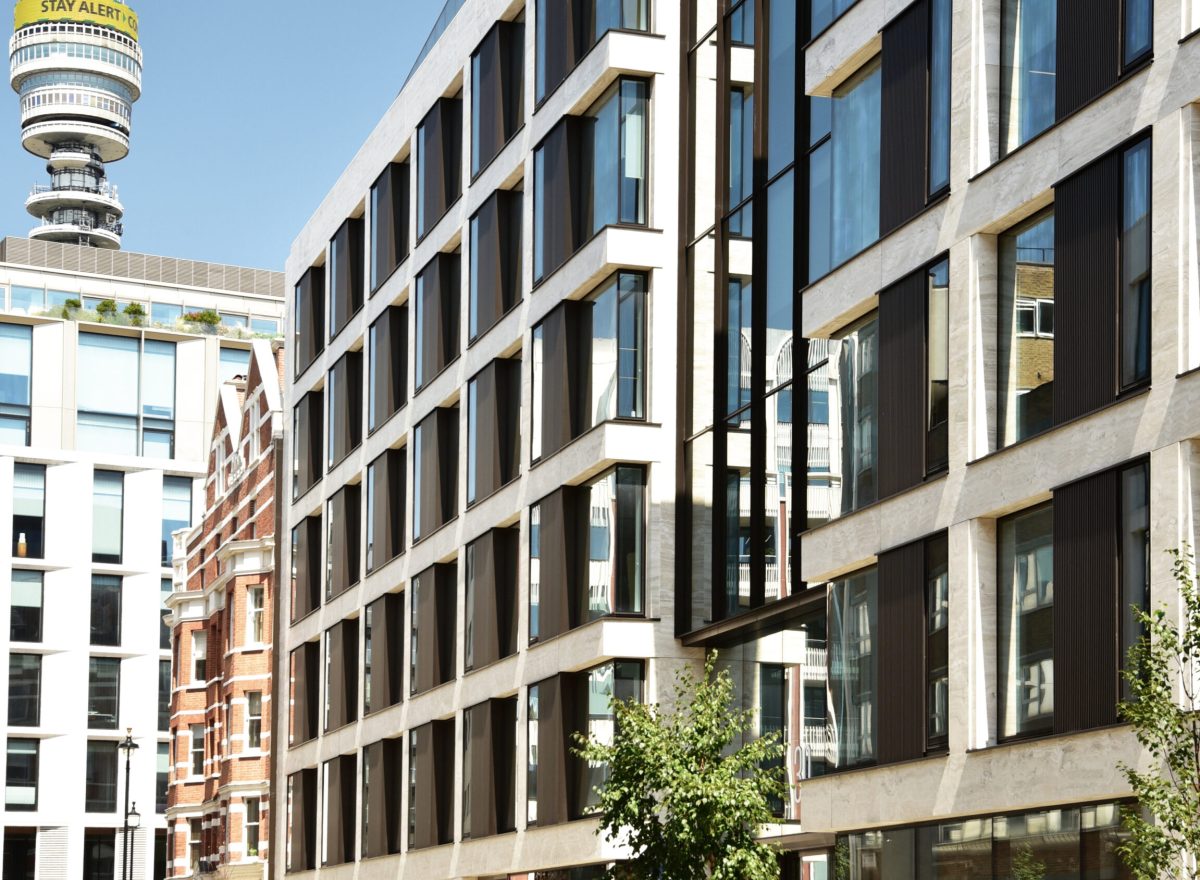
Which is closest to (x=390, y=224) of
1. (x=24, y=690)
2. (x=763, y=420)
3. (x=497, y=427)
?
(x=497, y=427)

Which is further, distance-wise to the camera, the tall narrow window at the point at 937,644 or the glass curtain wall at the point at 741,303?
the glass curtain wall at the point at 741,303

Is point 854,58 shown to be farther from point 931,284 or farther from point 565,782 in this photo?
point 565,782

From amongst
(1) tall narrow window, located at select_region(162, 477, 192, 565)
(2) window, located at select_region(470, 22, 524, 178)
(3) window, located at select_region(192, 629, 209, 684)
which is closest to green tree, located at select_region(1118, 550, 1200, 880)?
(2) window, located at select_region(470, 22, 524, 178)

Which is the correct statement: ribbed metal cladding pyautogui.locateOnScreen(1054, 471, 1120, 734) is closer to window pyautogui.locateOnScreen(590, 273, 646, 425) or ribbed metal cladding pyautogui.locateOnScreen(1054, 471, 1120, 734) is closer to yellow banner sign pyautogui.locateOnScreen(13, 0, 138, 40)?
window pyautogui.locateOnScreen(590, 273, 646, 425)

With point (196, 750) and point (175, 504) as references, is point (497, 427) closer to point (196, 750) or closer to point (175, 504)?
point (196, 750)

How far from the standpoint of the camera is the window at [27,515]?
99875 millimetres

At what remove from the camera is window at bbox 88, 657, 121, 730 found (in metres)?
99.4

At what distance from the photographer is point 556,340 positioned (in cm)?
4003

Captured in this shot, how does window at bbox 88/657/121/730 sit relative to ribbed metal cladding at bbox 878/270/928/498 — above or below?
below

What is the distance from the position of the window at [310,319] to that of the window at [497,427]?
1572 centimetres

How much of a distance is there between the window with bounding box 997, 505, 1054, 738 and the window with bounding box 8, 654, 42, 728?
80027mm

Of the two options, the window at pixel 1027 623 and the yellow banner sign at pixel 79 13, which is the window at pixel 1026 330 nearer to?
the window at pixel 1027 623

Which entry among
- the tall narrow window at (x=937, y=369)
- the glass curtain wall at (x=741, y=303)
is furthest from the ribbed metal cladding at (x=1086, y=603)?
the glass curtain wall at (x=741, y=303)

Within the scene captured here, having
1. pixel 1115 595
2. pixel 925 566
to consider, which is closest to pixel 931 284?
pixel 925 566
